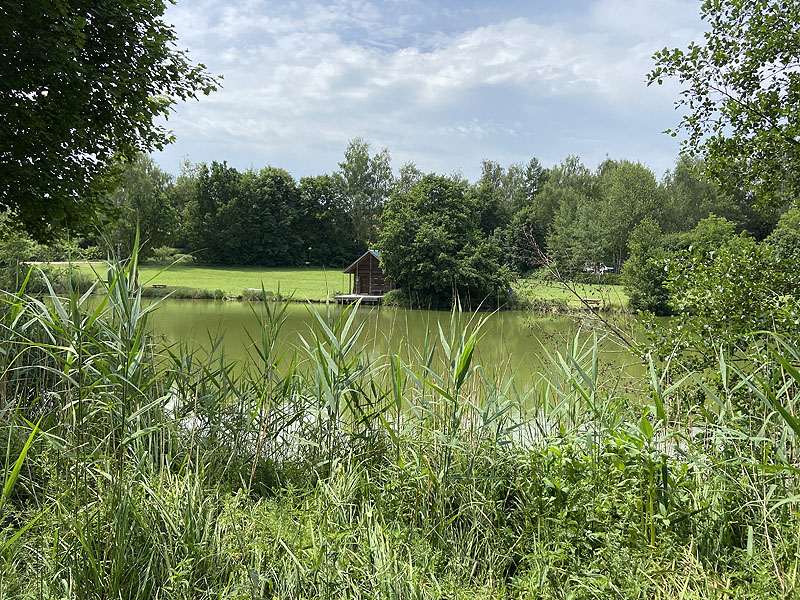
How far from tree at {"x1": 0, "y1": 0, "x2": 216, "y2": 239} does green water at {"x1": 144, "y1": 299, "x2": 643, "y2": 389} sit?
1.85 metres

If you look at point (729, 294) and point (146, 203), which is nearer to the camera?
point (729, 294)

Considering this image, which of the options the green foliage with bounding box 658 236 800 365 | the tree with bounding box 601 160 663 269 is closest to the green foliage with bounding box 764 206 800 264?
the tree with bounding box 601 160 663 269

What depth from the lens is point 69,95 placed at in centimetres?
539

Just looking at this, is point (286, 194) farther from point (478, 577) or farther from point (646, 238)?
point (478, 577)

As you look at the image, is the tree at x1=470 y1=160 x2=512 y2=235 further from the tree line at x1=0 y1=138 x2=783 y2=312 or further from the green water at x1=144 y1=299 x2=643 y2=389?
the green water at x1=144 y1=299 x2=643 y2=389

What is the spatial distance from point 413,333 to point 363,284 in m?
22.0

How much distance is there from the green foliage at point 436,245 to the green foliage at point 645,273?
6.96 m

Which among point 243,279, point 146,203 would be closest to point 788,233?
point 243,279

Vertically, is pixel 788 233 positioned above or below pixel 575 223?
below

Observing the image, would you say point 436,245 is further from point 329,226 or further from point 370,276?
point 329,226

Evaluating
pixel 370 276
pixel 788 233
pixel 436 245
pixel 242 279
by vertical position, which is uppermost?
pixel 788 233

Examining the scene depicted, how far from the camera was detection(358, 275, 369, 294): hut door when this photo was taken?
107 feet

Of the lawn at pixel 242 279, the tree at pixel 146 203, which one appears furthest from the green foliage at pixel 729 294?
the tree at pixel 146 203

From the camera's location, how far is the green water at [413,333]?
3.74 m
